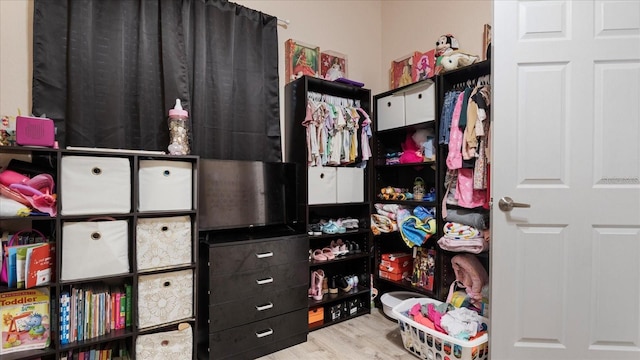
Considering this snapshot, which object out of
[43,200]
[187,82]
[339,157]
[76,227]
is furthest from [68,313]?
[339,157]

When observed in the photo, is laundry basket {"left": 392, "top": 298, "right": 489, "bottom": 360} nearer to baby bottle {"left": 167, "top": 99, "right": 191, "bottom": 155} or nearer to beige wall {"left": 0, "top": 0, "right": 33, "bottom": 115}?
baby bottle {"left": 167, "top": 99, "right": 191, "bottom": 155}

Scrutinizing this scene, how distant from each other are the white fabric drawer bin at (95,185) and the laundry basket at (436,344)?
175 cm

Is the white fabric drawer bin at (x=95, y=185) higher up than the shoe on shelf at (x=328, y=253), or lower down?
higher up

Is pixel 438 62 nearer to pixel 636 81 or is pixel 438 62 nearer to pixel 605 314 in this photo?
pixel 636 81

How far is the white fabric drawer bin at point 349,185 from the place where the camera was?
2.62 m

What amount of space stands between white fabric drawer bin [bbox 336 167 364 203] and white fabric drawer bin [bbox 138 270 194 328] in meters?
1.26

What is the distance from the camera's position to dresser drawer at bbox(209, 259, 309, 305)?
1892mm

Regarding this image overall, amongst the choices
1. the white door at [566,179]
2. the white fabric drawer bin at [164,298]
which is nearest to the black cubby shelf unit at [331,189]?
the white fabric drawer bin at [164,298]

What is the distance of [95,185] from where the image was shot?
162 centimetres

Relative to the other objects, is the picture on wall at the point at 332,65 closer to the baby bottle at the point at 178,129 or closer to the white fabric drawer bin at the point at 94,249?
the baby bottle at the point at 178,129

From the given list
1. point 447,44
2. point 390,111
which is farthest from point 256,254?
point 447,44

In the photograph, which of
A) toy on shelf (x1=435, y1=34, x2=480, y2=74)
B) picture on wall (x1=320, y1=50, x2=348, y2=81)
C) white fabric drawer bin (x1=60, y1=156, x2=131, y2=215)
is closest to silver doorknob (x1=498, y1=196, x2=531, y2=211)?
toy on shelf (x1=435, y1=34, x2=480, y2=74)

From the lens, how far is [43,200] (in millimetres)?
1524

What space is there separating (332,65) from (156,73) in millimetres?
1451
